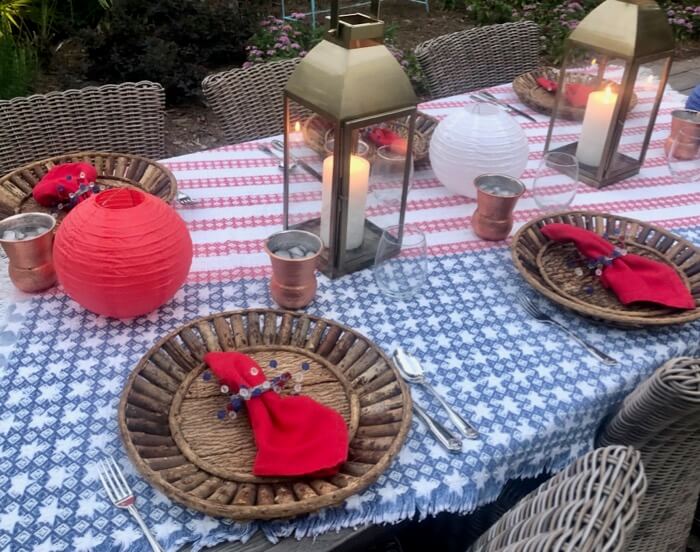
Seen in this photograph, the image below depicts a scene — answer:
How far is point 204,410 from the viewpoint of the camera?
2.65 feet

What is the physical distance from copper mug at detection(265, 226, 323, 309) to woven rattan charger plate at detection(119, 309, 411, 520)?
0.15ft

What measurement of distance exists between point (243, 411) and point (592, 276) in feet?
2.01

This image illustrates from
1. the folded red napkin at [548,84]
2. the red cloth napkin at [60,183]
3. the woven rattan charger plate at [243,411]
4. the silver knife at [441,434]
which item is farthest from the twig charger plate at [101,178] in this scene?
the folded red napkin at [548,84]

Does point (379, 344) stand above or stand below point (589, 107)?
below

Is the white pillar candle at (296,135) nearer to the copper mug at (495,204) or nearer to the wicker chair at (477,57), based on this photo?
the copper mug at (495,204)

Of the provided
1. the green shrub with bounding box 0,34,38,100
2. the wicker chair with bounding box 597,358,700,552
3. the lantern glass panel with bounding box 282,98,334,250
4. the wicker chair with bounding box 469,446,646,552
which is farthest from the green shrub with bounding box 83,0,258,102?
the wicker chair with bounding box 469,446,646,552

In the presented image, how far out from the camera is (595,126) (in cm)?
139

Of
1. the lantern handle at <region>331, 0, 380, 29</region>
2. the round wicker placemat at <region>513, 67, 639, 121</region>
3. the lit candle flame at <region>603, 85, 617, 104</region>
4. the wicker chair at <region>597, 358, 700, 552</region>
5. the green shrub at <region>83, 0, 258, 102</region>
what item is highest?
the lantern handle at <region>331, 0, 380, 29</region>

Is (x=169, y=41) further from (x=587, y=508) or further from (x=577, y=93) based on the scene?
(x=587, y=508)

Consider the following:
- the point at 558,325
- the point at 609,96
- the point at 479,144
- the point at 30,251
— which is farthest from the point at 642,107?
the point at 30,251

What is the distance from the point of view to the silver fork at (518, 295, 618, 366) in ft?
3.10

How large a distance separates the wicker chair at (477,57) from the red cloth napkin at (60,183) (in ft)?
3.81

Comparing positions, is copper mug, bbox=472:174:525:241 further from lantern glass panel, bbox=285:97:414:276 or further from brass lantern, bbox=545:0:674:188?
brass lantern, bbox=545:0:674:188

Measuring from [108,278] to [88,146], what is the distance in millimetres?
893
